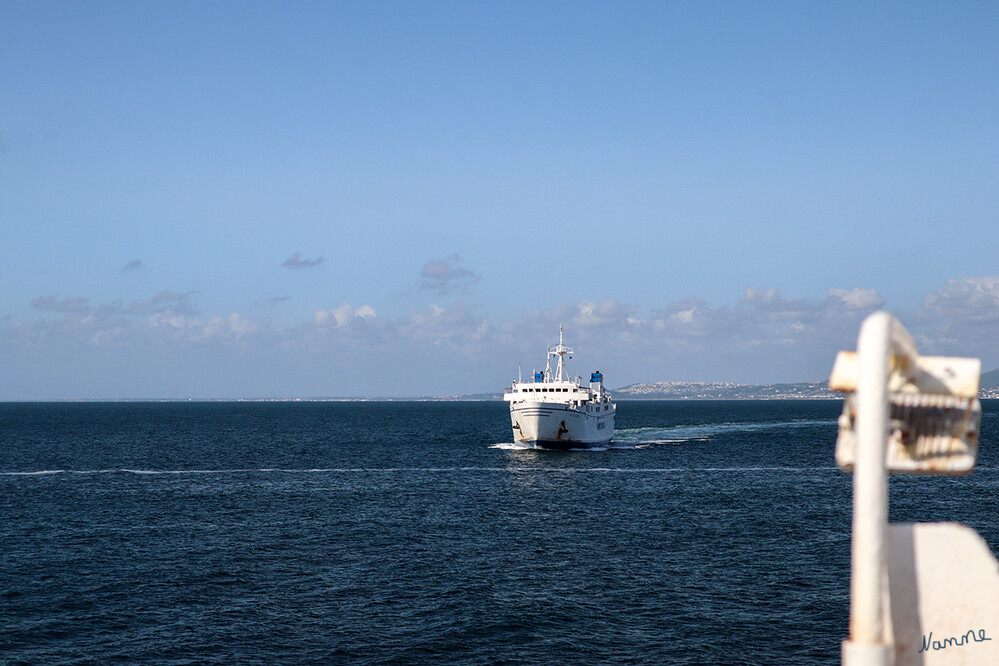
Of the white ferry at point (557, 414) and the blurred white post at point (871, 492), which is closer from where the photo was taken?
the blurred white post at point (871, 492)

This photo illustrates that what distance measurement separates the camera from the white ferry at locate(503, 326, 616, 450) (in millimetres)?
128000

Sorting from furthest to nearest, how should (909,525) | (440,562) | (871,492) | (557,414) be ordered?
(557,414) → (440,562) → (909,525) → (871,492)

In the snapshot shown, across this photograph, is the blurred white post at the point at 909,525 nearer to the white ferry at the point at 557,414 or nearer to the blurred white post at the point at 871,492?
the blurred white post at the point at 871,492

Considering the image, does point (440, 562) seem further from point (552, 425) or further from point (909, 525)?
point (552, 425)

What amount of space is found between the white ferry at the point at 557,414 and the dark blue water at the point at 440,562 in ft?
62.6

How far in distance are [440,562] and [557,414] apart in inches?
2980

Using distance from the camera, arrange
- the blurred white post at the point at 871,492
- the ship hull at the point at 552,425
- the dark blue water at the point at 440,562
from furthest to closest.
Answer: the ship hull at the point at 552,425 → the dark blue water at the point at 440,562 → the blurred white post at the point at 871,492

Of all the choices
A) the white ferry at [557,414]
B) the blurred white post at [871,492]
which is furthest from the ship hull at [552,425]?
the blurred white post at [871,492]

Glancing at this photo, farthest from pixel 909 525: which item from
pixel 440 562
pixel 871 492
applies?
pixel 440 562

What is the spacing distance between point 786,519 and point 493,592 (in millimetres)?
32720

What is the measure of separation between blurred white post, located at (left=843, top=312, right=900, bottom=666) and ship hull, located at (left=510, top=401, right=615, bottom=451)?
121585 millimetres

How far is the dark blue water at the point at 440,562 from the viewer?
38.0 metres

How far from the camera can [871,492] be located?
17.7 ft

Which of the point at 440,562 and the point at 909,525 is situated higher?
the point at 909,525
